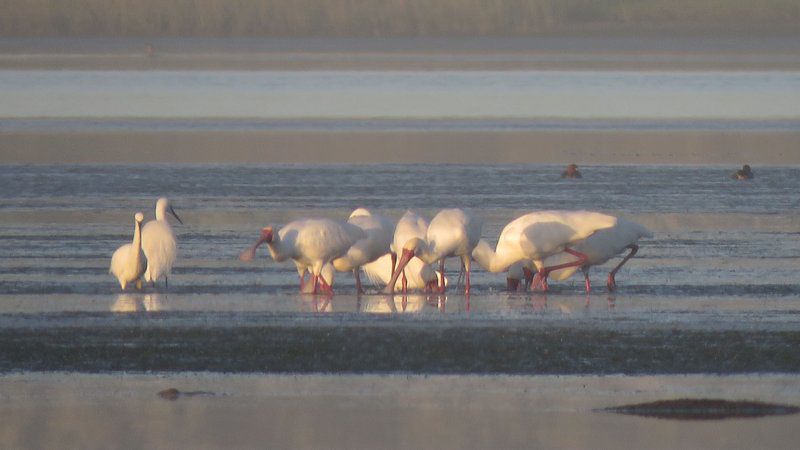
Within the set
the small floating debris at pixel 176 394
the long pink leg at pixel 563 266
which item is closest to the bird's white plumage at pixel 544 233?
the long pink leg at pixel 563 266

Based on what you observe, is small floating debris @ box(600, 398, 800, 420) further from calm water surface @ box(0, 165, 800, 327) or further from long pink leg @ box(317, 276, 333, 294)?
long pink leg @ box(317, 276, 333, 294)

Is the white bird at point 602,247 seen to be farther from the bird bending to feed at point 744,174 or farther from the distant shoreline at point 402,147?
the distant shoreline at point 402,147

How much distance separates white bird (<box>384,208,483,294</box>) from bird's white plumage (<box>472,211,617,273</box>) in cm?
29

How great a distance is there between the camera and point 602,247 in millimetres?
15125

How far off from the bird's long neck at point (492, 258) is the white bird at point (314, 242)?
1046mm

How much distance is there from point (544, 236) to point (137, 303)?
10.9ft

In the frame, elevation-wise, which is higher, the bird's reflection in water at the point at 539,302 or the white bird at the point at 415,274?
the white bird at the point at 415,274

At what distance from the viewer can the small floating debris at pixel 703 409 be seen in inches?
399

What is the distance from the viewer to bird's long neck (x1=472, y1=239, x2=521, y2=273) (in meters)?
15.0

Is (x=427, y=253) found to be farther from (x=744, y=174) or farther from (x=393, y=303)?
(x=744, y=174)

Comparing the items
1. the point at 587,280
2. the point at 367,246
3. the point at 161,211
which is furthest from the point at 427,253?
the point at 161,211

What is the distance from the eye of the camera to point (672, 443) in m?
9.51

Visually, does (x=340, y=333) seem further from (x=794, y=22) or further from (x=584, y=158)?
(x=794, y=22)

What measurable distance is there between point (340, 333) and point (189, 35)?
3767 inches
